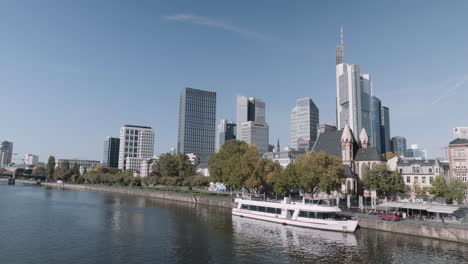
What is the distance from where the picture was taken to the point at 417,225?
6800 cm

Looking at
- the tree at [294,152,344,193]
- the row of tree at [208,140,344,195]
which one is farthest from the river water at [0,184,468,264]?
the row of tree at [208,140,344,195]

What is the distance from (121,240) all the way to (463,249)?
5660 cm

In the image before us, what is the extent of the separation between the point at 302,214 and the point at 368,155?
65604 millimetres

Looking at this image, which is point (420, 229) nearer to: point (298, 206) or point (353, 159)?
point (298, 206)

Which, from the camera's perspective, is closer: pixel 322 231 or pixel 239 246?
pixel 239 246

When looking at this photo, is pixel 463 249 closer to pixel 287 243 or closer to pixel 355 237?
pixel 355 237

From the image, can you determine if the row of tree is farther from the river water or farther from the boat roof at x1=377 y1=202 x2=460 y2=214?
the river water

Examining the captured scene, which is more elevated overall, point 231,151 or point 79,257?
point 231,151

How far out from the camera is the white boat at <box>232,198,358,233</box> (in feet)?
245

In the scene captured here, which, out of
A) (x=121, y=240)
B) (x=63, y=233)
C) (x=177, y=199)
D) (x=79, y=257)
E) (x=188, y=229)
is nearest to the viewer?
(x=79, y=257)

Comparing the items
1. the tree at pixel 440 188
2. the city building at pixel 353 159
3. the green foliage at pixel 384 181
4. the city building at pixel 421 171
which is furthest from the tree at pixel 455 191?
the city building at pixel 353 159

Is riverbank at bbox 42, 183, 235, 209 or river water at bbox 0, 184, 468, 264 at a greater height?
riverbank at bbox 42, 183, 235, 209

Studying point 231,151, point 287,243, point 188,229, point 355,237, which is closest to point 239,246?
point 287,243

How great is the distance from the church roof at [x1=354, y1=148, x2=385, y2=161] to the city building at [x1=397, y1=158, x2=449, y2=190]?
8148 mm
